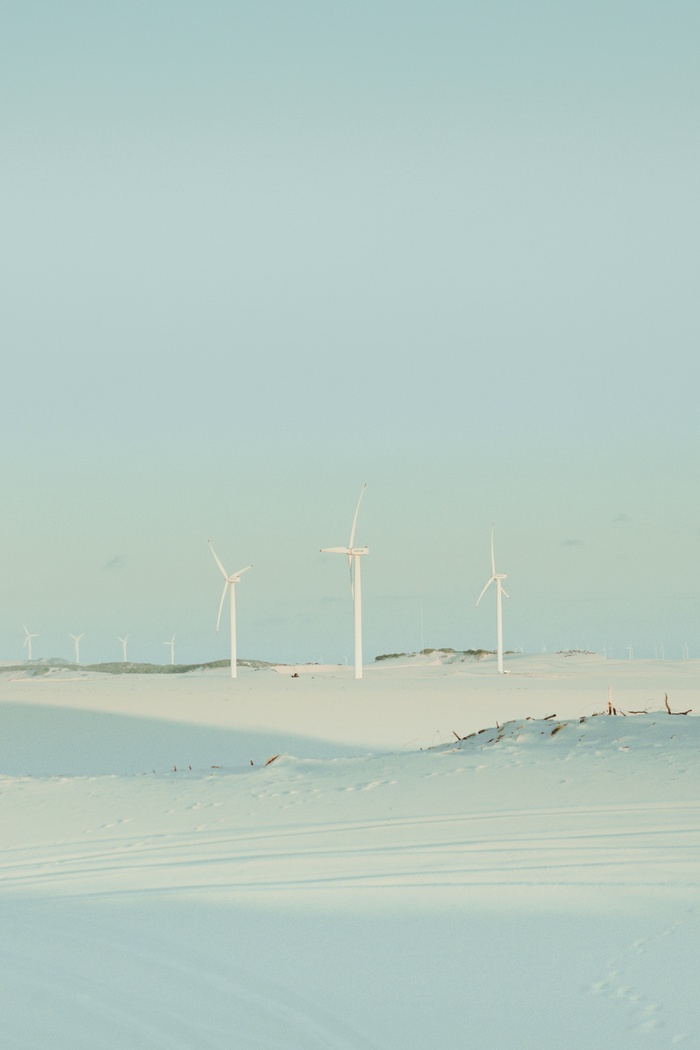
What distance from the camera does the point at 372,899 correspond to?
6.75 m

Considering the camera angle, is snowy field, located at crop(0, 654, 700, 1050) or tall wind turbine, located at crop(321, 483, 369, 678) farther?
tall wind turbine, located at crop(321, 483, 369, 678)

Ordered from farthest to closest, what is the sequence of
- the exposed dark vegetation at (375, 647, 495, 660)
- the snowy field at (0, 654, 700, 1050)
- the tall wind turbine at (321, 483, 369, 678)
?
the exposed dark vegetation at (375, 647, 495, 660)
the tall wind turbine at (321, 483, 369, 678)
the snowy field at (0, 654, 700, 1050)

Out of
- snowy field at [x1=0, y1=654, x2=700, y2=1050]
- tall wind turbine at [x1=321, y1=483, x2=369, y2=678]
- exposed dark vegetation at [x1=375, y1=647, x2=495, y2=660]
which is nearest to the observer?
snowy field at [x1=0, y1=654, x2=700, y2=1050]

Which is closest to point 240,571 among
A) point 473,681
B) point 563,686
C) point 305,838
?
point 473,681

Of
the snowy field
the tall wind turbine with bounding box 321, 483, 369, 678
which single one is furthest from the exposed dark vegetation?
the snowy field

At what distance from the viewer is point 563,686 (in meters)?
34.7

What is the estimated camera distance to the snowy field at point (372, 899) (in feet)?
15.4

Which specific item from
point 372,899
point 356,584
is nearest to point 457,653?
point 356,584

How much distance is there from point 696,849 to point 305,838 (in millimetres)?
3025

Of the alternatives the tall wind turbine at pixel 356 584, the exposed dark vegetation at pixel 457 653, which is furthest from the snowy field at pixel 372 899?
the exposed dark vegetation at pixel 457 653

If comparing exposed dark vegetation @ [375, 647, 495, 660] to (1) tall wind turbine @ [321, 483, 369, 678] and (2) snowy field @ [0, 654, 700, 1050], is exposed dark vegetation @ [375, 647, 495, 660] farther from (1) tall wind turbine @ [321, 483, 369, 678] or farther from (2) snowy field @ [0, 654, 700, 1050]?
(2) snowy field @ [0, 654, 700, 1050]

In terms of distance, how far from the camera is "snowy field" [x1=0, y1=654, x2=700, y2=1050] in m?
4.69

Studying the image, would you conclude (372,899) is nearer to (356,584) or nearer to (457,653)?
(356,584)

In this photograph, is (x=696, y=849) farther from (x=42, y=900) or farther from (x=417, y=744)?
(x=417, y=744)
